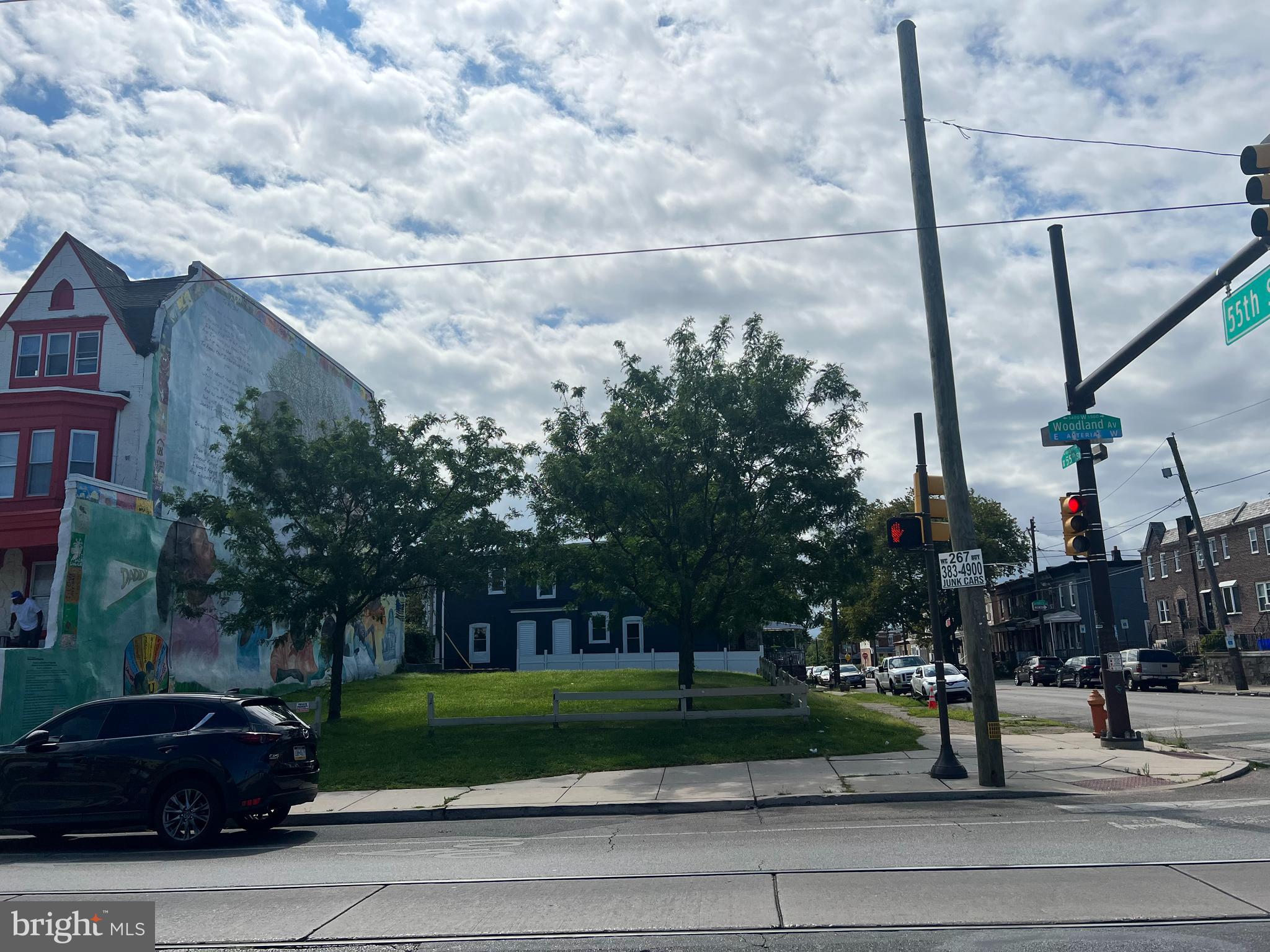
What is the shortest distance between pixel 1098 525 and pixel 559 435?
1137 cm

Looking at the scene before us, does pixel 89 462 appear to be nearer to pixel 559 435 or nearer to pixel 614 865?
pixel 559 435

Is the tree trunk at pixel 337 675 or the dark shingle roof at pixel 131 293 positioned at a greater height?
the dark shingle roof at pixel 131 293

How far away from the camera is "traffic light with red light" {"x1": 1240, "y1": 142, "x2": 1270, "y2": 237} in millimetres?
10078

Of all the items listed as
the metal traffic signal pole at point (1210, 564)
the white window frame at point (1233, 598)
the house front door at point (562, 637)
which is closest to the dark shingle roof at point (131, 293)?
the house front door at point (562, 637)

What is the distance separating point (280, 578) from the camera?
76.7 feet

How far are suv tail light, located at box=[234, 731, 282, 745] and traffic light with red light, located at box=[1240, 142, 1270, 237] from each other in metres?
12.2

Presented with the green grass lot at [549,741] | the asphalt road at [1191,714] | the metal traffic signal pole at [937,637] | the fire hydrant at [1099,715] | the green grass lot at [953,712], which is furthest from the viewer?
the green grass lot at [953,712]

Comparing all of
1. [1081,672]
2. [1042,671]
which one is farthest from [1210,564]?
[1042,671]

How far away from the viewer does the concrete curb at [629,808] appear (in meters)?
12.9

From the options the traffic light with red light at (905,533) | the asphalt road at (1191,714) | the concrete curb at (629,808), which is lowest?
the concrete curb at (629,808)

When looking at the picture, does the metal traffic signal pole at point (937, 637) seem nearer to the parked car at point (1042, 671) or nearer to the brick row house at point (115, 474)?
the brick row house at point (115, 474)

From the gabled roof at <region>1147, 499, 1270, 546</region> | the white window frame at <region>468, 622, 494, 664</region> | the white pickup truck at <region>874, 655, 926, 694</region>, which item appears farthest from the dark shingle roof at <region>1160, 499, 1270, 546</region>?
the white window frame at <region>468, 622, 494, 664</region>

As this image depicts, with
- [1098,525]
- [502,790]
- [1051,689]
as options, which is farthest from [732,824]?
[1051,689]

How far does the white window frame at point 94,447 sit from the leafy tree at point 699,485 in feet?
38.9
